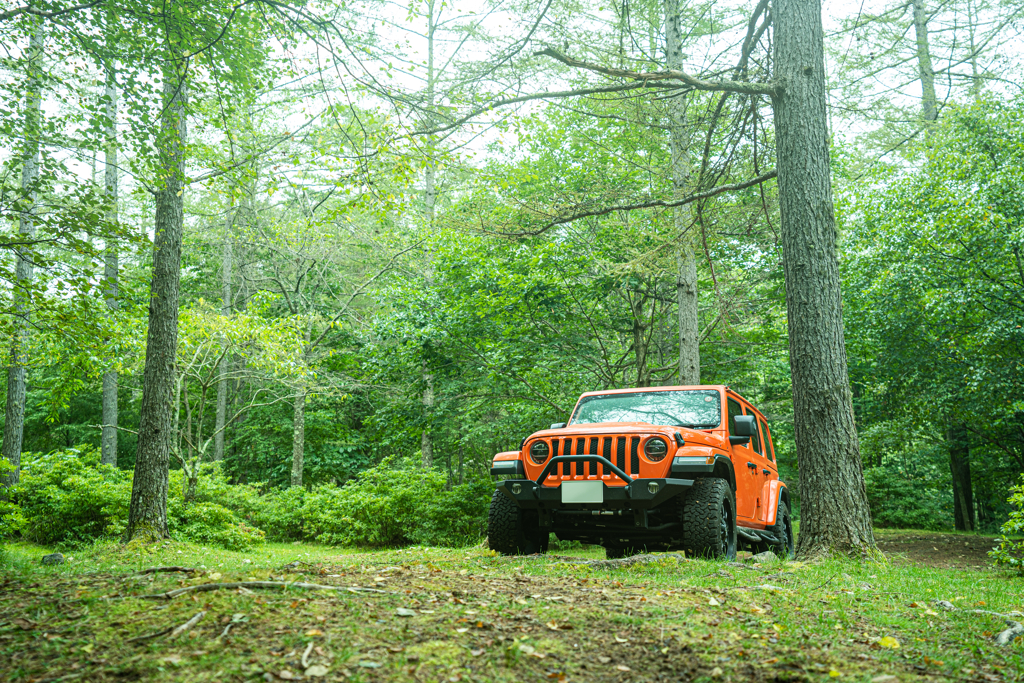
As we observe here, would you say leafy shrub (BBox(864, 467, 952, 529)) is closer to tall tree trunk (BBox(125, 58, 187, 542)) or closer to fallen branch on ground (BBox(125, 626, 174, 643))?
tall tree trunk (BBox(125, 58, 187, 542))

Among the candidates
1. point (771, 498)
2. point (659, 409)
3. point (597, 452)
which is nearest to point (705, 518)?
point (597, 452)

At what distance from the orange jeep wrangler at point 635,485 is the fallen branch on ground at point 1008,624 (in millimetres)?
1792

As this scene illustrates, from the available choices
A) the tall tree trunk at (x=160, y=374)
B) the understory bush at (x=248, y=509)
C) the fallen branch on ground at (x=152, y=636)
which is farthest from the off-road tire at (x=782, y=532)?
the tall tree trunk at (x=160, y=374)

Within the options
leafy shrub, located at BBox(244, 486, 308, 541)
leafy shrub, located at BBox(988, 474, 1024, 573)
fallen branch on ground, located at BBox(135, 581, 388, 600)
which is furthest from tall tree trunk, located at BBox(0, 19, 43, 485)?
leafy shrub, located at BBox(988, 474, 1024, 573)

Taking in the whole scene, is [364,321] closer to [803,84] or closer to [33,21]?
[33,21]

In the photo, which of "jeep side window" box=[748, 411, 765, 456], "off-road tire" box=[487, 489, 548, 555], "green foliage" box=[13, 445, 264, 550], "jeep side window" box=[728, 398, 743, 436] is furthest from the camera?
"green foliage" box=[13, 445, 264, 550]

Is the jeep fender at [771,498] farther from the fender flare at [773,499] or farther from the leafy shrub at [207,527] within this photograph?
the leafy shrub at [207,527]

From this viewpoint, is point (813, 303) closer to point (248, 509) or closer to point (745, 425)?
point (745, 425)

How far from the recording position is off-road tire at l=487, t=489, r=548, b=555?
6668 millimetres

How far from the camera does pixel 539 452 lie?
646cm

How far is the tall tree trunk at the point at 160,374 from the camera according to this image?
8578 mm

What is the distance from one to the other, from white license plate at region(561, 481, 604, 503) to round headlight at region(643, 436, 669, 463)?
0.51 metres

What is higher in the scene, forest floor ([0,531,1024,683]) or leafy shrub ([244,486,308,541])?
forest floor ([0,531,1024,683])

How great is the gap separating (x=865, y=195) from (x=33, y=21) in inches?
651
